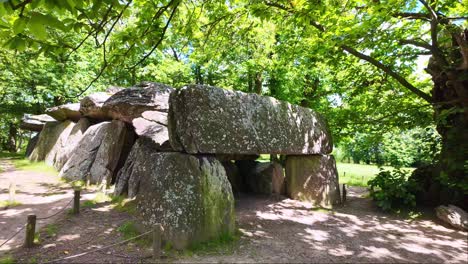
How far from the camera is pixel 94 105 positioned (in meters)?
11.7

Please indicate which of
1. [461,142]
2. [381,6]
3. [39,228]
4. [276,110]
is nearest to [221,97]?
[276,110]

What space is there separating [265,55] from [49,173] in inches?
413

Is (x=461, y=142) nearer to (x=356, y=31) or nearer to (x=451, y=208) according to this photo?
(x=451, y=208)

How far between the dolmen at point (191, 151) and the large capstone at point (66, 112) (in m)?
0.06

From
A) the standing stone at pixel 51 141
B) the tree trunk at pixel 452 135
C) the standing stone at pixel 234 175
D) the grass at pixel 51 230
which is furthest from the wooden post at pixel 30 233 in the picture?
the standing stone at pixel 51 141

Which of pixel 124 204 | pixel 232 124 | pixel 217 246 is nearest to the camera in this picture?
pixel 217 246

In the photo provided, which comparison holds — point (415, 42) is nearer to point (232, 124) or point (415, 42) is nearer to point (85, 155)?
point (232, 124)

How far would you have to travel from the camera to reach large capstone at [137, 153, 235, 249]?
536cm

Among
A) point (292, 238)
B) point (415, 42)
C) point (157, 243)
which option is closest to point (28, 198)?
point (157, 243)

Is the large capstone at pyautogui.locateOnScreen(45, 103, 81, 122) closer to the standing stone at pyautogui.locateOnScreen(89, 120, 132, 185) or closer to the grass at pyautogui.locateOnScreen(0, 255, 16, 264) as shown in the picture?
the standing stone at pyautogui.locateOnScreen(89, 120, 132, 185)

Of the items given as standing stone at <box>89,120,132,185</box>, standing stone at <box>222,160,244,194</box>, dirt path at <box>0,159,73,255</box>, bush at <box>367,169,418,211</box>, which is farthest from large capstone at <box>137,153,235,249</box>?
standing stone at <box>89,120,132,185</box>

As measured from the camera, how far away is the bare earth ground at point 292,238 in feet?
16.7

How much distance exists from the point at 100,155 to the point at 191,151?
6.09 metres

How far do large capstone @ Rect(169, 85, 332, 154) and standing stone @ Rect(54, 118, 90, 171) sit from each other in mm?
7857
